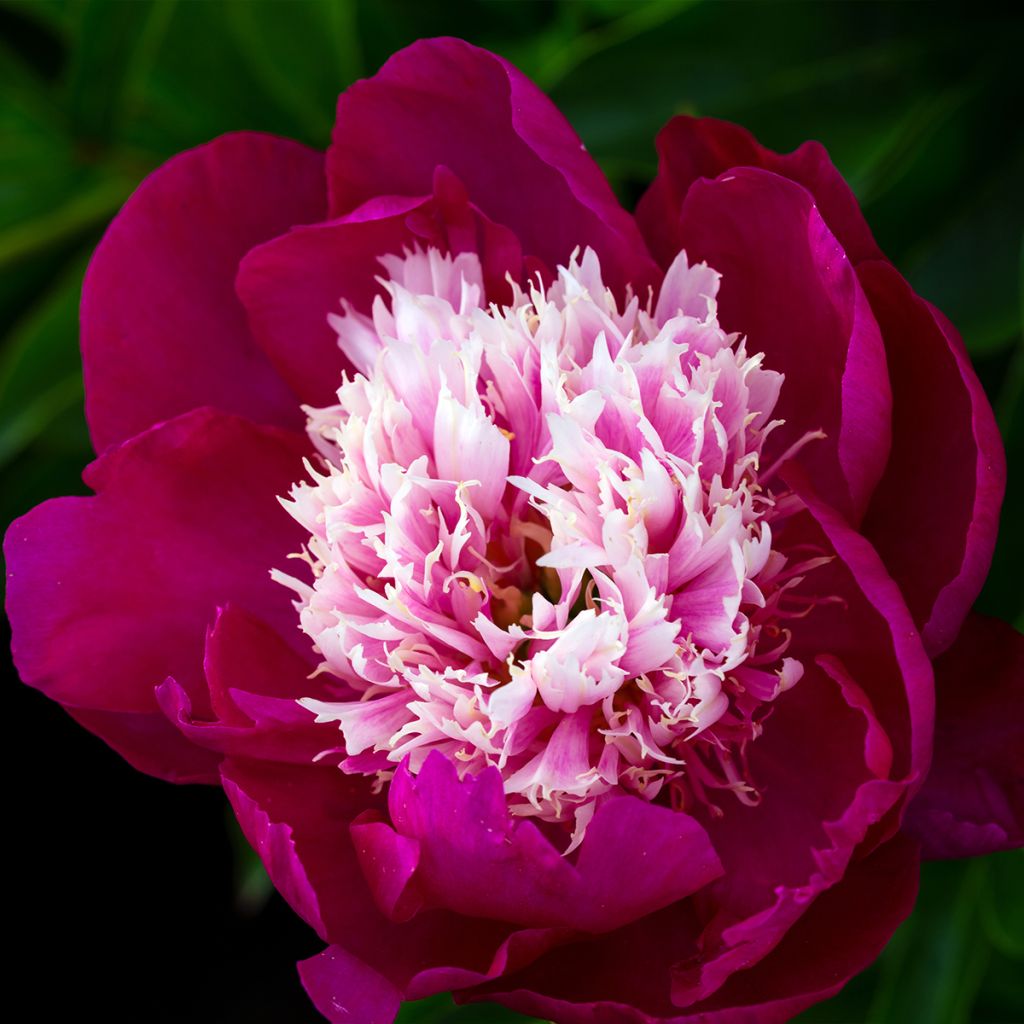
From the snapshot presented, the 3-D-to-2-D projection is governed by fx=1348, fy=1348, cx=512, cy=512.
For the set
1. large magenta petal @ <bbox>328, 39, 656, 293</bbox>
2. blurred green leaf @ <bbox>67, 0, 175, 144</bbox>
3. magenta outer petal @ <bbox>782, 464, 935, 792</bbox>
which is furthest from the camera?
blurred green leaf @ <bbox>67, 0, 175, 144</bbox>

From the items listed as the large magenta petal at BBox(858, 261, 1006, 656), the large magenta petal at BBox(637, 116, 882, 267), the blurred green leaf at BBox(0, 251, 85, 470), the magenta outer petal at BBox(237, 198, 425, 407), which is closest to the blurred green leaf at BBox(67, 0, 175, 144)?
the blurred green leaf at BBox(0, 251, 85, 470)

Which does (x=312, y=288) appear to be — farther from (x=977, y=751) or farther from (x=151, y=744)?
(x=977, y=751)

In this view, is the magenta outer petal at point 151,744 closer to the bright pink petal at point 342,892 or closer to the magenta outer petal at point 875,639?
the bright pink petal at point 342,892

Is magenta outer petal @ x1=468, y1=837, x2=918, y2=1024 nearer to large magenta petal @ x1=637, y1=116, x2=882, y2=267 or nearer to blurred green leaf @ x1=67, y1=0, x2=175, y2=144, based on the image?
large magenta petal @ x1=637, y1=116, x2=882, y2=267

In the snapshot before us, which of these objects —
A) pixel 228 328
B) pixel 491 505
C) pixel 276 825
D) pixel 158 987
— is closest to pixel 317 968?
pixel 276 825

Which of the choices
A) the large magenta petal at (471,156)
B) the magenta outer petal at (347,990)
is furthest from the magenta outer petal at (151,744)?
the large magenta petal at (471,156)
